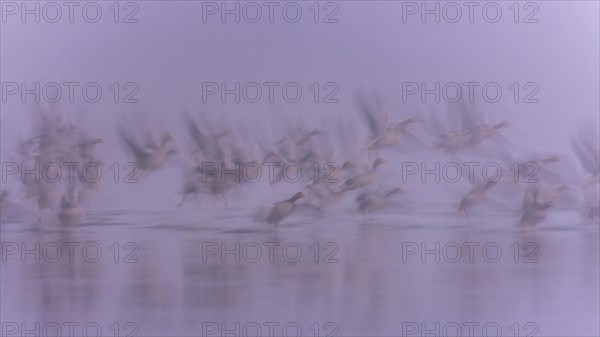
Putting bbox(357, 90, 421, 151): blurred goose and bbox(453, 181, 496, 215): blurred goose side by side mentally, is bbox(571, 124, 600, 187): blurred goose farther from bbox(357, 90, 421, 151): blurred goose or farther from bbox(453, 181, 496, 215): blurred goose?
bbox(357, 90, 421, 151): blurred goose

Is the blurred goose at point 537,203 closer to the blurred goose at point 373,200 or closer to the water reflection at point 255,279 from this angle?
the water reflection at point 255,279

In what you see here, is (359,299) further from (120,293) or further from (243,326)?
(120,293)

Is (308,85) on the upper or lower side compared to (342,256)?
upper

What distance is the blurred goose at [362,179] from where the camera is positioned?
8.36ft

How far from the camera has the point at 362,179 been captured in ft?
8.37

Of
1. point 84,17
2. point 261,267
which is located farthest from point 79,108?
point 261,267

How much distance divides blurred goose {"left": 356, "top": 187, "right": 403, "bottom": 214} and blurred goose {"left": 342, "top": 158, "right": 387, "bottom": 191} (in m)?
0.04

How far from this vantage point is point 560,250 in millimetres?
2584

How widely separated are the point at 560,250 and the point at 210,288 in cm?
134

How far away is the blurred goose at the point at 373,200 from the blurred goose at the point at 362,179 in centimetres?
4

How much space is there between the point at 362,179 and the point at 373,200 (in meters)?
0.09

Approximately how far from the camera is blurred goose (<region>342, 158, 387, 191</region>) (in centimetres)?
255

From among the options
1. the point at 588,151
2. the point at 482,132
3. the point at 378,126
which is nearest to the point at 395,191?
the point at 378,126

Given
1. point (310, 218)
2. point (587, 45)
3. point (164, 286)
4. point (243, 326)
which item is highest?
point (587, 45)
